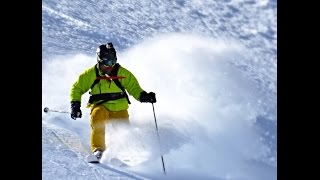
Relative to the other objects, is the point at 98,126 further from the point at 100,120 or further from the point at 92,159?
the point at 92,159

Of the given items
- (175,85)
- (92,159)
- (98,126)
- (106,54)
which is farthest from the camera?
(175,85)

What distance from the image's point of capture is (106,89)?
7.34 metres

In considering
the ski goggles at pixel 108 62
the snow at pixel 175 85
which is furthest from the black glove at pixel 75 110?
the ski goggles at pixel 108 62

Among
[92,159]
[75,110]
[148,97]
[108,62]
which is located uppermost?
[108,62]

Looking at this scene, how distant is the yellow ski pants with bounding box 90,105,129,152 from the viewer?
6.88 metres

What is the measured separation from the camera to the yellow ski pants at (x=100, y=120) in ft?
22.6

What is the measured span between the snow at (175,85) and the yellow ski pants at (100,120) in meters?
0.12

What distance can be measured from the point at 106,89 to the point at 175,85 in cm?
400

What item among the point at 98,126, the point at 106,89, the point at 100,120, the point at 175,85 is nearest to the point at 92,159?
the point at 98,126
